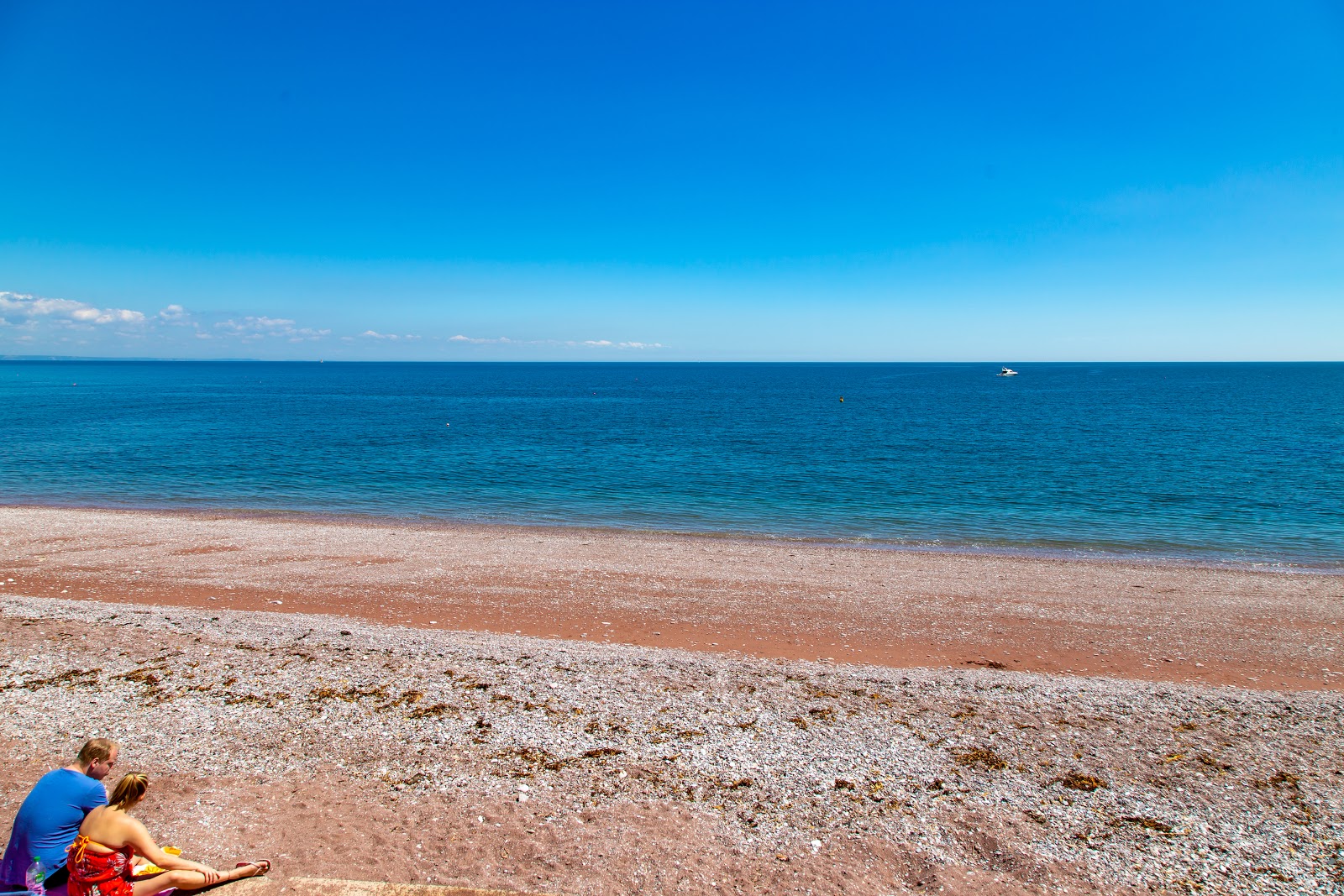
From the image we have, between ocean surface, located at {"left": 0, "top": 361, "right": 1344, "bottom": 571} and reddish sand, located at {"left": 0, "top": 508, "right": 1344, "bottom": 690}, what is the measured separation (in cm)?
418

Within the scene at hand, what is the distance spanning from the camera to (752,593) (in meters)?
19.1

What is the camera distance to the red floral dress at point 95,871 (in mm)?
6133

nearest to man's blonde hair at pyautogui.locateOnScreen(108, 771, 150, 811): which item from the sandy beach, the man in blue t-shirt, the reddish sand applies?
the man in blue t-shirt

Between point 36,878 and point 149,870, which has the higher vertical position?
point 36,878

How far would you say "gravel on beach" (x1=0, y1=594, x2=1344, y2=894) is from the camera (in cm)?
762

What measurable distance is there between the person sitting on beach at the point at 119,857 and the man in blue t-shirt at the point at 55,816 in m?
0.13

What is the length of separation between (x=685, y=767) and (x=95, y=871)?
20.0ft

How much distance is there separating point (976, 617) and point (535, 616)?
10.6 meters

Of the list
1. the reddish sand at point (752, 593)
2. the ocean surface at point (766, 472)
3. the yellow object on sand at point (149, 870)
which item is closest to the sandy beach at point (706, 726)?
the reddish sand at point (752, 593)

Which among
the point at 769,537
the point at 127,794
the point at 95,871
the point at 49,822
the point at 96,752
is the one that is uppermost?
the point at 96,752

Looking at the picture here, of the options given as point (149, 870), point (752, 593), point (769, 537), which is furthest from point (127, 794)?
point (769, 537)

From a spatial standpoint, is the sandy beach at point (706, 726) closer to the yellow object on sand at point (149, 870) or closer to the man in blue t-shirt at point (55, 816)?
the yellow object on sand at point (149, 870)

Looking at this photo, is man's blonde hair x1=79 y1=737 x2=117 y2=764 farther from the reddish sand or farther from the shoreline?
the shoreline

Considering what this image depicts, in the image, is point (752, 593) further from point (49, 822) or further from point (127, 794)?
point (49, 822)
